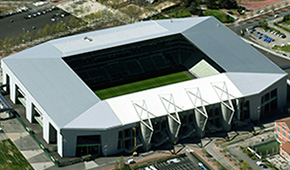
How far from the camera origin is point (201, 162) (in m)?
162

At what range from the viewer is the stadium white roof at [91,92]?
16388cm

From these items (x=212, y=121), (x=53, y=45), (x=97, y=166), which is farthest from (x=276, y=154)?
(x=53, y=45)

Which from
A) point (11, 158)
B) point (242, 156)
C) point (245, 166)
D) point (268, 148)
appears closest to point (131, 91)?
point (242, 156)

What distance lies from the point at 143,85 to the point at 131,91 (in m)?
5.47

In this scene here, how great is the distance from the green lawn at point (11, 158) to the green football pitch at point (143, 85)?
98.3 ft

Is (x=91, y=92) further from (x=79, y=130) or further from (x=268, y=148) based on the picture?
(x=268, y=148)

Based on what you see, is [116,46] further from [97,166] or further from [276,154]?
[276,154]

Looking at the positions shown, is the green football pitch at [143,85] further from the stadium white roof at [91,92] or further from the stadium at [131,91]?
the stadium white roof at [91,92]

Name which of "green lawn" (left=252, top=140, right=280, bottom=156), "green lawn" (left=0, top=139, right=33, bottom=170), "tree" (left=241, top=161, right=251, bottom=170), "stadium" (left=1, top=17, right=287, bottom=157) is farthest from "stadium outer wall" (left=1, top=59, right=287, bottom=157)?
"tree" (left=241, top=161, right=251, bottom=170)

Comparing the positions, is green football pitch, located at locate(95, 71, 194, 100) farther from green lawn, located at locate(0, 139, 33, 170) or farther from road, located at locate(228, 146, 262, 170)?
road, located at locate(228, 146, 262, 170)

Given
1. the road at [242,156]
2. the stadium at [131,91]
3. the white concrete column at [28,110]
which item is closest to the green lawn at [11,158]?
the stadium at [131,91]

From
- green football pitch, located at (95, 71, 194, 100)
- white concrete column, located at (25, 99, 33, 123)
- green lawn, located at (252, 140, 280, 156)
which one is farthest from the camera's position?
green football pitch, located at (95, 71, 194, 100)

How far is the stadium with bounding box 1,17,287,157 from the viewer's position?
163m

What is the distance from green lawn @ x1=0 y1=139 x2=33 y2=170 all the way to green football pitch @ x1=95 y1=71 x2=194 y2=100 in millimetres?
29968
